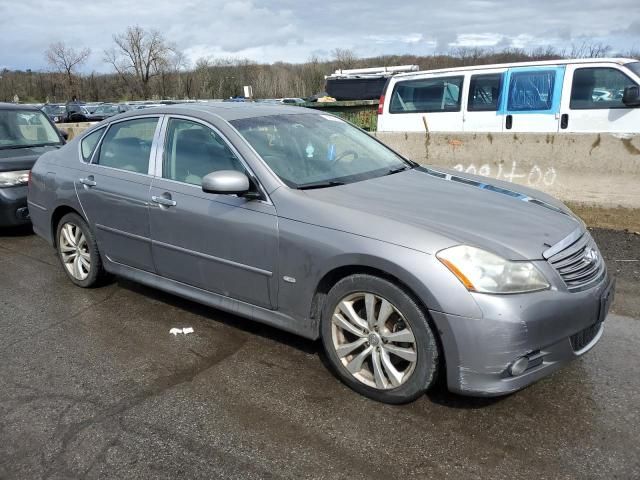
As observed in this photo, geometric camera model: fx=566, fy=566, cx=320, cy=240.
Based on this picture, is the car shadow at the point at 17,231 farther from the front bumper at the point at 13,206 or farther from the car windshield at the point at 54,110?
the car windshield at the point at 54,110

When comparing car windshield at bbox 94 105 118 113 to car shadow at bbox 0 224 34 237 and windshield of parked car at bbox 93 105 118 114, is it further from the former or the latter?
car shadow at bbox 0 224 34 237

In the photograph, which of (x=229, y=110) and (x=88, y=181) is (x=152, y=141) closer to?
(x=229, y=110)

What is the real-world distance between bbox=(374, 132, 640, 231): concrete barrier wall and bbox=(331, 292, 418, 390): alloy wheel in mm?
4561

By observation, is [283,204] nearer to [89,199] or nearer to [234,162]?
[234,162]

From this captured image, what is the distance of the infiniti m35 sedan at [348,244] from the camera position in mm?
2803

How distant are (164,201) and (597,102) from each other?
22.2 feet

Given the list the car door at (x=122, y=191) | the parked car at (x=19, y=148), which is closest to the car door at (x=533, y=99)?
the car door at (x=122, y=191)

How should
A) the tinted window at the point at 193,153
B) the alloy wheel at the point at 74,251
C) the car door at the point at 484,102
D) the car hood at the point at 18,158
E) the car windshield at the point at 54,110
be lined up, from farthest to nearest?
the car windshield at the point at 54,110 < the car door at the point at 484,102 < the car hood at the point at 18,158 < the alloy wheel at the point at 74,251 < the tinted window at the point at 193,153

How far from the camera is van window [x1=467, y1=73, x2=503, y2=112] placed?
359 inches

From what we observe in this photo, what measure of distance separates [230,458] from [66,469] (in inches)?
30.5

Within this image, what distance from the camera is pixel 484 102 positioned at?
927 centimetres

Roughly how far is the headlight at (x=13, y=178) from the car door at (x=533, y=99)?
7.03 metres

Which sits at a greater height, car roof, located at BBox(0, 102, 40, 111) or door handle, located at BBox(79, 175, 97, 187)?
car roof, located at BBox(0, 102, 40, 111)

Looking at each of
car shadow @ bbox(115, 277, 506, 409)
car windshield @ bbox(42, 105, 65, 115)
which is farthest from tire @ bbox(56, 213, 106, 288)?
car windshield @ bbox(42, 105, 65, 115)
